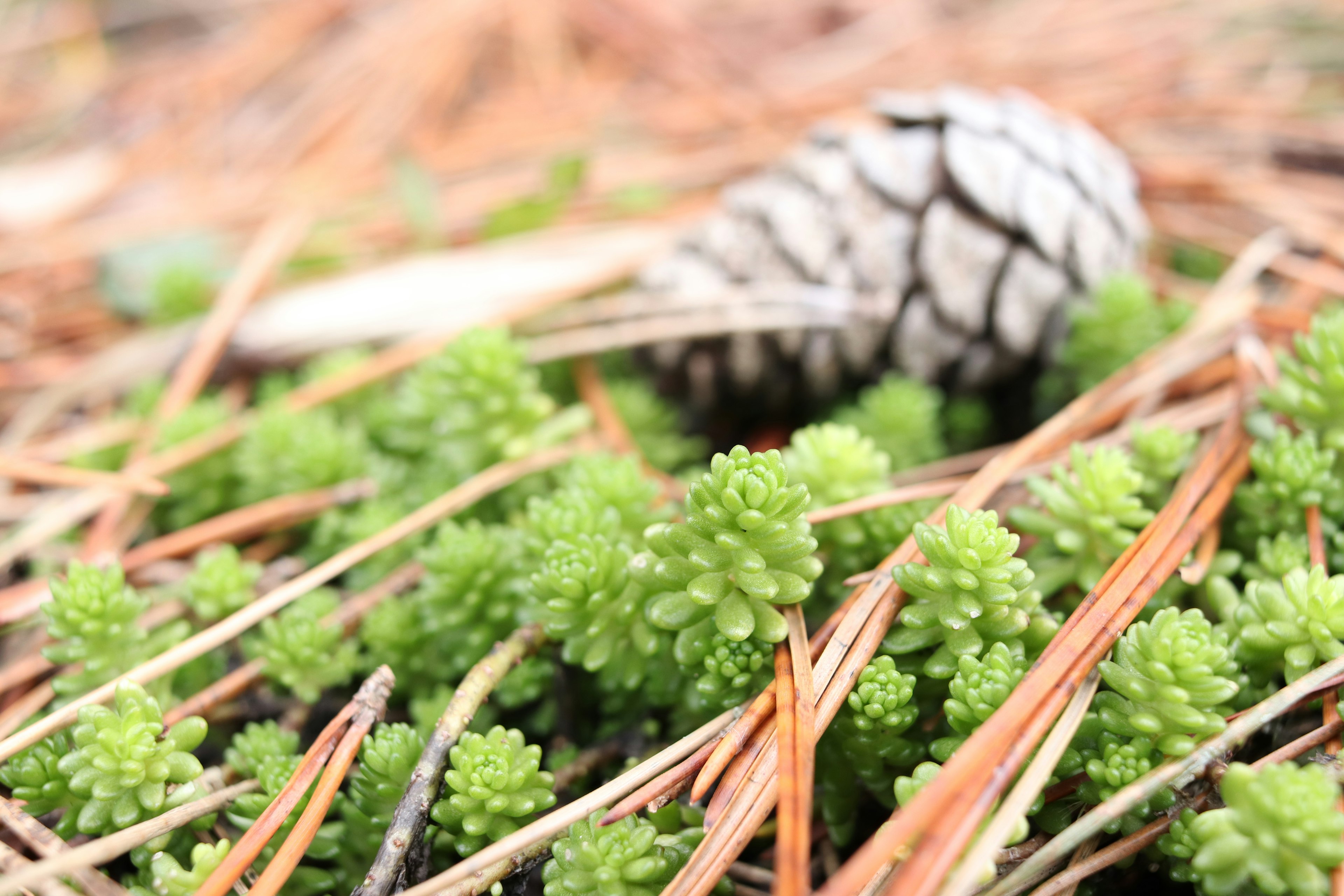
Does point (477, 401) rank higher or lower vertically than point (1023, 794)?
higher

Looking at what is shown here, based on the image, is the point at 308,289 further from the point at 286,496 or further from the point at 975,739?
the point at 975,739

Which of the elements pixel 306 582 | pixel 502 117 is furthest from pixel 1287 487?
pixel 502 117

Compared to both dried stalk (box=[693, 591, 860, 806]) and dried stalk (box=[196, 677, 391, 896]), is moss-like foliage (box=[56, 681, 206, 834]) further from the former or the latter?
dried stalk (box=[693, 591, 860, 806])

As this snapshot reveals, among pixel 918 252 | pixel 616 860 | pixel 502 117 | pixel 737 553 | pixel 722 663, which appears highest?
pixel 502 117

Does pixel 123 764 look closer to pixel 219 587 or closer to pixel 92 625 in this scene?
pixel 92 625

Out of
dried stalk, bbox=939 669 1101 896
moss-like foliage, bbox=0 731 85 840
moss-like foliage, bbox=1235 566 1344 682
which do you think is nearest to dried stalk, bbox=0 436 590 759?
moss-like foliage, bbox=0 731 85 840

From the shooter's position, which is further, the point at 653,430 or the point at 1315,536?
the point at 653,430

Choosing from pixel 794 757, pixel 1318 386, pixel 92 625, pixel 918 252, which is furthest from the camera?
pixel 918 252

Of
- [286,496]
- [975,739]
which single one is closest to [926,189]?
[975,739]
